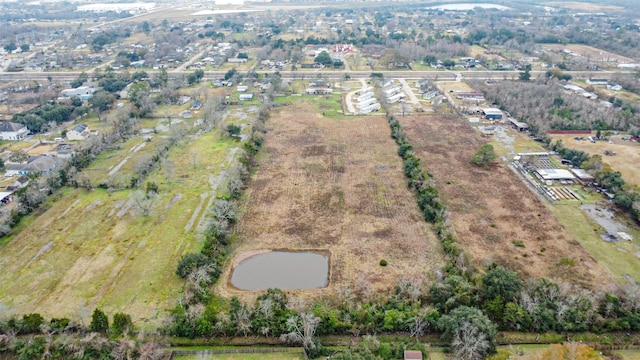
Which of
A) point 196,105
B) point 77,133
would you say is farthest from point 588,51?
point 77,133

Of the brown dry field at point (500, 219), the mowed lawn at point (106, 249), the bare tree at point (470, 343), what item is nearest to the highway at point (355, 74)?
the brown dry field at point (500, 219)

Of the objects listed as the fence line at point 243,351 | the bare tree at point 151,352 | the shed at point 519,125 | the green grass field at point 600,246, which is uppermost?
the shed at point 519,125

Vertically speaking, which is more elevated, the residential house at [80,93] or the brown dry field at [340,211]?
the residential house at [80,93]

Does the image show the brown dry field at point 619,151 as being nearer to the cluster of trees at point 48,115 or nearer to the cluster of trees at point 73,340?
the cluster of trees at point 73,340

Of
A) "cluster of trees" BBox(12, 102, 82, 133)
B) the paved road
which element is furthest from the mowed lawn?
the paved road

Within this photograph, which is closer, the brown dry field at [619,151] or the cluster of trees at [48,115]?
the brown dry field at [619,151]

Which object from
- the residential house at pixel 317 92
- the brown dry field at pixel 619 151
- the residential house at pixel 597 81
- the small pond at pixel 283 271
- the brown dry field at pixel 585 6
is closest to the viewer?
the small pond at pixel 283 271

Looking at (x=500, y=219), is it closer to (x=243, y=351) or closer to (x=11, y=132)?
(x=243, y=351)
